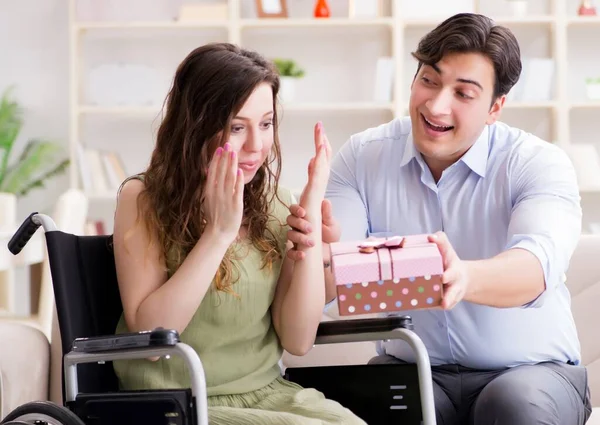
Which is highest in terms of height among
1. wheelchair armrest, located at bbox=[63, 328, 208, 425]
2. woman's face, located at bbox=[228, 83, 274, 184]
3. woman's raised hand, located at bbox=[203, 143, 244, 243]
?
woman's face, located at bbox=[228, 83, 274, 184]

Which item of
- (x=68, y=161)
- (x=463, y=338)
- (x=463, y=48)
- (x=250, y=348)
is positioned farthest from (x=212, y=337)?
(x=68, y=161)

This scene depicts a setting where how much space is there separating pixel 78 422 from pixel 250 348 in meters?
0.41

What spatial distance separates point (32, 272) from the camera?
4121 mm

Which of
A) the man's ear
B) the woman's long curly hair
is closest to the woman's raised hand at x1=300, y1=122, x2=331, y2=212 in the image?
the woman's long curly hair

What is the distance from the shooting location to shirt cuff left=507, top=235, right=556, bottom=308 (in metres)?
1.78

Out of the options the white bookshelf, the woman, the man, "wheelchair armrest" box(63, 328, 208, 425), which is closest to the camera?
"wheelchair armrest" box(63, 328, 208, 425)

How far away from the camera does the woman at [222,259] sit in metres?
1.75

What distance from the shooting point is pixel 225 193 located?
1.62m

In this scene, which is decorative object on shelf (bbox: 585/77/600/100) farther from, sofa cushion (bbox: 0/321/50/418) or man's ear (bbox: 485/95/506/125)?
sofa cushion (bbox: 0/321/50/418)

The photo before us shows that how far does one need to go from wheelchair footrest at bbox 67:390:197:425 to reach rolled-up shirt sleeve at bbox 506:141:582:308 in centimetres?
68

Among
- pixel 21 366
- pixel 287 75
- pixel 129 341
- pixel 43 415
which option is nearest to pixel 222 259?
pixel 129 341

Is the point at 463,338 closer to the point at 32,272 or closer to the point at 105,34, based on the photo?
the point at 32,272

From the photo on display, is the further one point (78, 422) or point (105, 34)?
point (105, 34)

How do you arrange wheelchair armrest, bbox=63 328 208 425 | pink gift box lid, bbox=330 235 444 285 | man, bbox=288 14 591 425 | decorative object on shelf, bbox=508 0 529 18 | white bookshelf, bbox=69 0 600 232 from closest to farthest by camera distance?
1. wheelchair armrest, bbox=63 328 208 425
2. pink gift box lid, bbox=330 235 444 285
3. man, bbox=288 14 591 425
4. decorative object on shelf, bbox=508 0 529 18
5. white bookshelf, bbox=69 0 600 232
